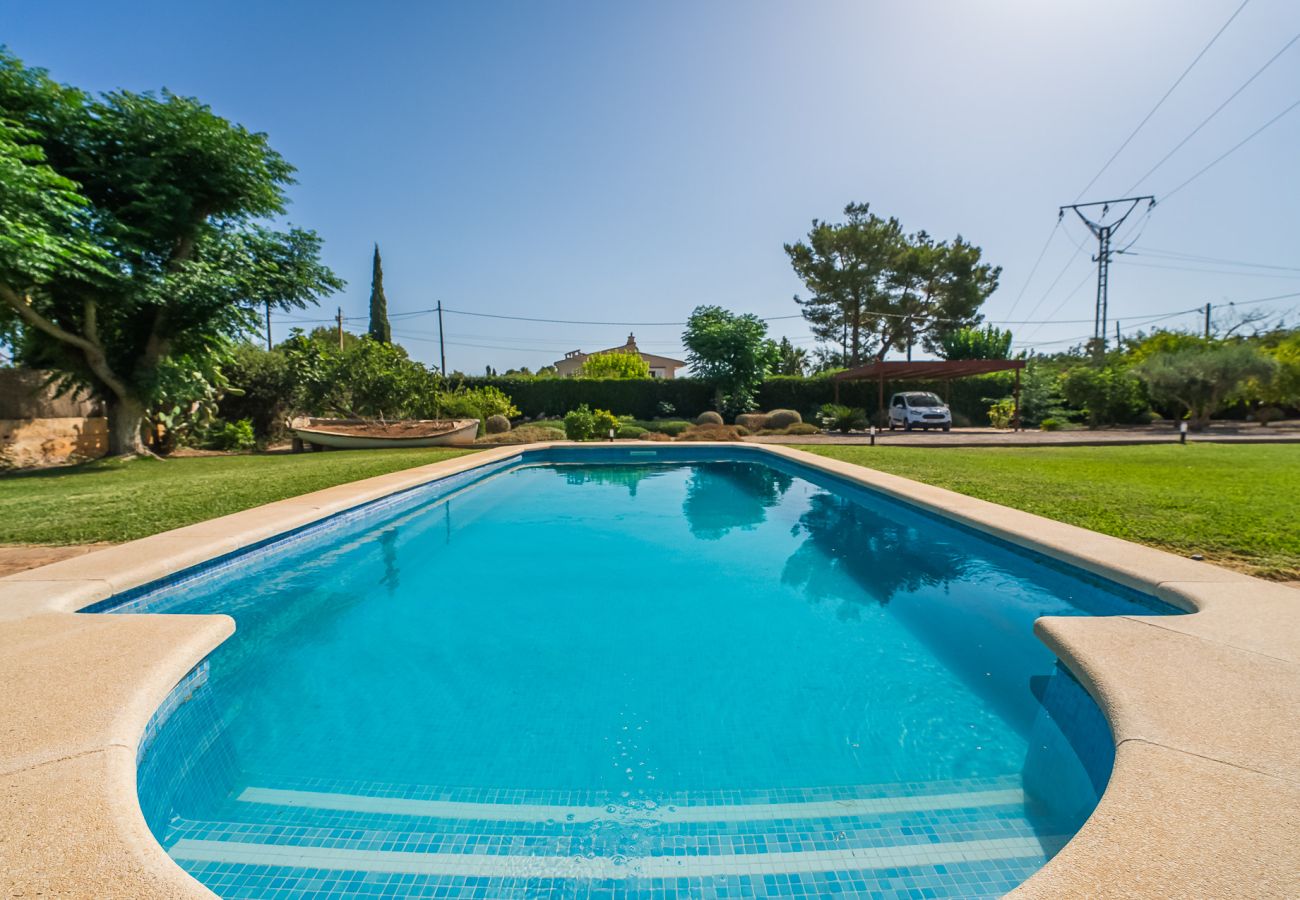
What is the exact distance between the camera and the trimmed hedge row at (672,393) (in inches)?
967

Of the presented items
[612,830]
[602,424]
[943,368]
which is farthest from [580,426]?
[612,830]

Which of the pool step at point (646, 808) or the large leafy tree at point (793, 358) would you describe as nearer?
the pool step at point (646, 808)

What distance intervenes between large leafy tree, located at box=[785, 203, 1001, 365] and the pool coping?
3038 cm

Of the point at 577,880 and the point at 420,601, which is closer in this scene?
the point at 577,880

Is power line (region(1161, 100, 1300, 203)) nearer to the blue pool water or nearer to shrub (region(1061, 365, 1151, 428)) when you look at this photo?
shrub (region(1061, 365, 1151, 428))

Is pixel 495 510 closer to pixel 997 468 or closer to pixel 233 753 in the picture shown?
pixel 233 753

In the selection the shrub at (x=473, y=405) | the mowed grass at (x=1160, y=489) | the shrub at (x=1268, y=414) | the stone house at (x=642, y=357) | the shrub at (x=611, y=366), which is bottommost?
the mowed grass at (x=1160, y=489)

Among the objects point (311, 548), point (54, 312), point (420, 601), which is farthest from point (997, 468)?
point (54, 312)

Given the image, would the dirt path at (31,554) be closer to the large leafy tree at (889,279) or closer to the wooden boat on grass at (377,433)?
the wooden boat on grass at (377,433)

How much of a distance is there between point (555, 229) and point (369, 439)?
1101cm

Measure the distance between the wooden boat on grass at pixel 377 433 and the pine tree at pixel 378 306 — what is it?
75.4 ft

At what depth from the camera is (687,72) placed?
12031mm

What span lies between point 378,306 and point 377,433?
25339mm

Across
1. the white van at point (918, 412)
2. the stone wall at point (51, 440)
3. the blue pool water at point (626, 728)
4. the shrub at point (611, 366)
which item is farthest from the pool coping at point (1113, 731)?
the shrub at point (611, 366)
